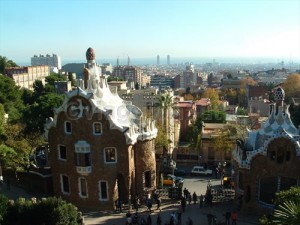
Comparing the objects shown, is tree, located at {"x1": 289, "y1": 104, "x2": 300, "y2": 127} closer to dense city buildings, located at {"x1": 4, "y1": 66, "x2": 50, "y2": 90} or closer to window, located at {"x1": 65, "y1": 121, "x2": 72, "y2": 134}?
window, located at {"x1": 65, "y1": 121, "x2": 72, "y2": 134}

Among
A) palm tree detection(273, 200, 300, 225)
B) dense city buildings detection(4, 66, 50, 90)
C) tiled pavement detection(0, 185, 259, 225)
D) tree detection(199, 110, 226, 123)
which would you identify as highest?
dense city buildings detection(4, 66, 50, 90)

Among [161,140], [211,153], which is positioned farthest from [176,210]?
[211,153]

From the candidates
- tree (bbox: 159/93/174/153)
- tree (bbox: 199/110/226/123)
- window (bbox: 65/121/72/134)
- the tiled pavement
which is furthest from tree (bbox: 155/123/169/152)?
tree (bbox: 199/110/226/123)

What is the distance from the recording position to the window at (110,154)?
32.1 metres

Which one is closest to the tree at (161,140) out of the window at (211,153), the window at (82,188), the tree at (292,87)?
the window at (211,153)

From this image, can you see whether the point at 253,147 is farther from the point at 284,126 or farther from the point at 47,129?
the point at 47,129

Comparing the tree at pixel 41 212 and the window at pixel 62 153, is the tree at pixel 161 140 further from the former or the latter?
the tree at pixel 41 212

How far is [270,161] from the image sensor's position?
29.6 meters

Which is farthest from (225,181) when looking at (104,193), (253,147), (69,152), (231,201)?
(69,152)

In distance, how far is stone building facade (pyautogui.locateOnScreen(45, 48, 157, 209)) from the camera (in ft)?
104

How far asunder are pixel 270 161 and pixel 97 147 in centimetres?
1496

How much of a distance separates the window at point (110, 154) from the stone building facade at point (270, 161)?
36.1ft

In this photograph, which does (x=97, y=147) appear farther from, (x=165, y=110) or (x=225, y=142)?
(x=165, y=110)

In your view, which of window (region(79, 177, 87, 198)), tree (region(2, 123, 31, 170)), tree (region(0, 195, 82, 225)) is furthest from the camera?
tree (region(2, 123, 31, 170))
